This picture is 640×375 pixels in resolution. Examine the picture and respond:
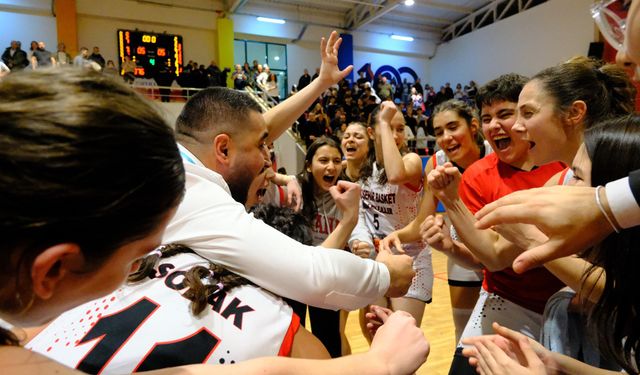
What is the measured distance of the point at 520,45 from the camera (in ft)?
52.9

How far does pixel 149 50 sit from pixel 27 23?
11.6ft

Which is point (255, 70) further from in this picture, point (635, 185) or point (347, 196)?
point (635, 185)

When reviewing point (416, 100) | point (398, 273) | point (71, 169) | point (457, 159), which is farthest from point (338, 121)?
point (71, 169)

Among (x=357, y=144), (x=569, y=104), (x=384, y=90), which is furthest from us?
(x=384, y=90)

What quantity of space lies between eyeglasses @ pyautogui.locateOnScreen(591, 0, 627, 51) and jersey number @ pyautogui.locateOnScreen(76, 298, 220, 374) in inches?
46.4

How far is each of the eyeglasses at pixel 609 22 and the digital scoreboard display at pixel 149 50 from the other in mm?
14356

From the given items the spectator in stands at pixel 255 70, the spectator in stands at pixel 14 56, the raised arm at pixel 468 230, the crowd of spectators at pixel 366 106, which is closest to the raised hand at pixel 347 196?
the raised arm at pixel 468 230

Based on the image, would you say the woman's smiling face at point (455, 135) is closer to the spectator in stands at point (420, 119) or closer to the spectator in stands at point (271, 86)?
the spectator in stands at point (271, 86)

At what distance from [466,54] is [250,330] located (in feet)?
65.0

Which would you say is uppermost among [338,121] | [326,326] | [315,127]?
[338,121]

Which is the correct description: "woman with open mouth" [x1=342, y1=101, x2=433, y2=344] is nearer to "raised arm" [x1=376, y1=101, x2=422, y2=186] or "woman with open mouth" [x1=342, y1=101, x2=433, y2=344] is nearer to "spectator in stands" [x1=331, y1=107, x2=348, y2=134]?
"raised arm" [x1=376, y1=101, x2=422, y2=186]

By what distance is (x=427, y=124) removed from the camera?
1552 centimetres

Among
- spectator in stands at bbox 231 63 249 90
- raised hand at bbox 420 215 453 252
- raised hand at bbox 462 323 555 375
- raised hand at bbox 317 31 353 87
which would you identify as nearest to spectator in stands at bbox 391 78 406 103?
spectator in stands at bbox 231 63 249 90

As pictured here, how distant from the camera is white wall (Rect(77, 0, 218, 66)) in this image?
13609 mm
